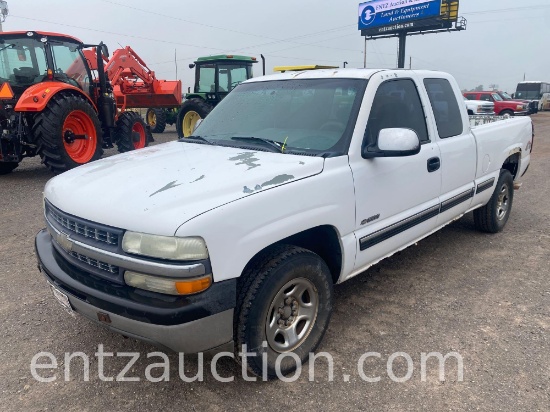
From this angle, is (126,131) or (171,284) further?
(126,131)

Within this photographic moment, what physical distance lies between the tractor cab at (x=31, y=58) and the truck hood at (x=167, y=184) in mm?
6292

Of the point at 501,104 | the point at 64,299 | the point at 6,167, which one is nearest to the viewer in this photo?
the point at 64,299

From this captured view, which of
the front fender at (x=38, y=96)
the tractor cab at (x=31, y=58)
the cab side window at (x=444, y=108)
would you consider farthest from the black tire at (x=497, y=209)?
the tractor cab at (x=31, y=58)

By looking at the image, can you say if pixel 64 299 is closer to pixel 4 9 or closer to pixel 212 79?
pixel 212 79

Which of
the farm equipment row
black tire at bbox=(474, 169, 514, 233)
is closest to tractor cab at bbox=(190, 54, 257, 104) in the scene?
the farm equipment row

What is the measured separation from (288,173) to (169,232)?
2.74 ft

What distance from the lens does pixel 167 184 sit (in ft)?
8.21

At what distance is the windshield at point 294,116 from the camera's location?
311cm

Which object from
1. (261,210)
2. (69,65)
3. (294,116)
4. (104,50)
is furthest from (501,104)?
(261,210)

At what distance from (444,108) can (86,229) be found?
10.6 ft

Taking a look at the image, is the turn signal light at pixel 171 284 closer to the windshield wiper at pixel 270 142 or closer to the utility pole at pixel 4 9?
the windshield wiper at pixel 270 142

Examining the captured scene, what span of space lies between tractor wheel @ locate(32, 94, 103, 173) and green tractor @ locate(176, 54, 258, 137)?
5.45 meters

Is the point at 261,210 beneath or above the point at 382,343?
above

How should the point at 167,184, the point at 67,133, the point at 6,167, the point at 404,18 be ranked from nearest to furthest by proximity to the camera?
1. the point at 167,184
2. the point at 67,133
3. the point at 6,167
4. the point at 404,18
